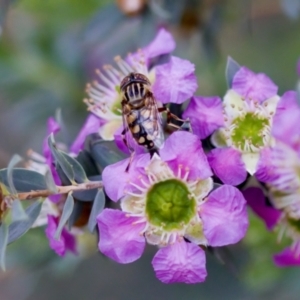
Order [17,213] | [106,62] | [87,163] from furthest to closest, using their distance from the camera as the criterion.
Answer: [106,62] → [87,163] → [17,213]

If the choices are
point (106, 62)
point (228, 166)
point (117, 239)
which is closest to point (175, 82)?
point (228, 166)

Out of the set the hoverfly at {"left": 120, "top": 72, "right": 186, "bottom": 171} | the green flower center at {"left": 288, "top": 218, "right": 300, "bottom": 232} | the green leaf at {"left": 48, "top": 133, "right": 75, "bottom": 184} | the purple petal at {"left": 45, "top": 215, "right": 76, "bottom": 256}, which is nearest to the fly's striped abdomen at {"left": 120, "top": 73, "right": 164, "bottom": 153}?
the hoverfly at {"left": 120, "top": 72, "right": 186, "bottom": 171}

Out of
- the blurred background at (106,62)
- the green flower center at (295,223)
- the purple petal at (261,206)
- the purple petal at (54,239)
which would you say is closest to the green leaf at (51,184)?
the purple petal at (54,239)

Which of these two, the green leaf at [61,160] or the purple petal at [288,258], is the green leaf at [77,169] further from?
the purple petal at [288,258]

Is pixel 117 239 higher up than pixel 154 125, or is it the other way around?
pixel 154 125

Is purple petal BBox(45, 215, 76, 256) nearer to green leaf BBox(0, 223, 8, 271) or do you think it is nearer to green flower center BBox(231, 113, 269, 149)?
green leaf BBox(0, 223, 8, 271)

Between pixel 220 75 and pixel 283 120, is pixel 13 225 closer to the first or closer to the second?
pixel 283 120

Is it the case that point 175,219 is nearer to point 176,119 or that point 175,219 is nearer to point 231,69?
point 176,119
